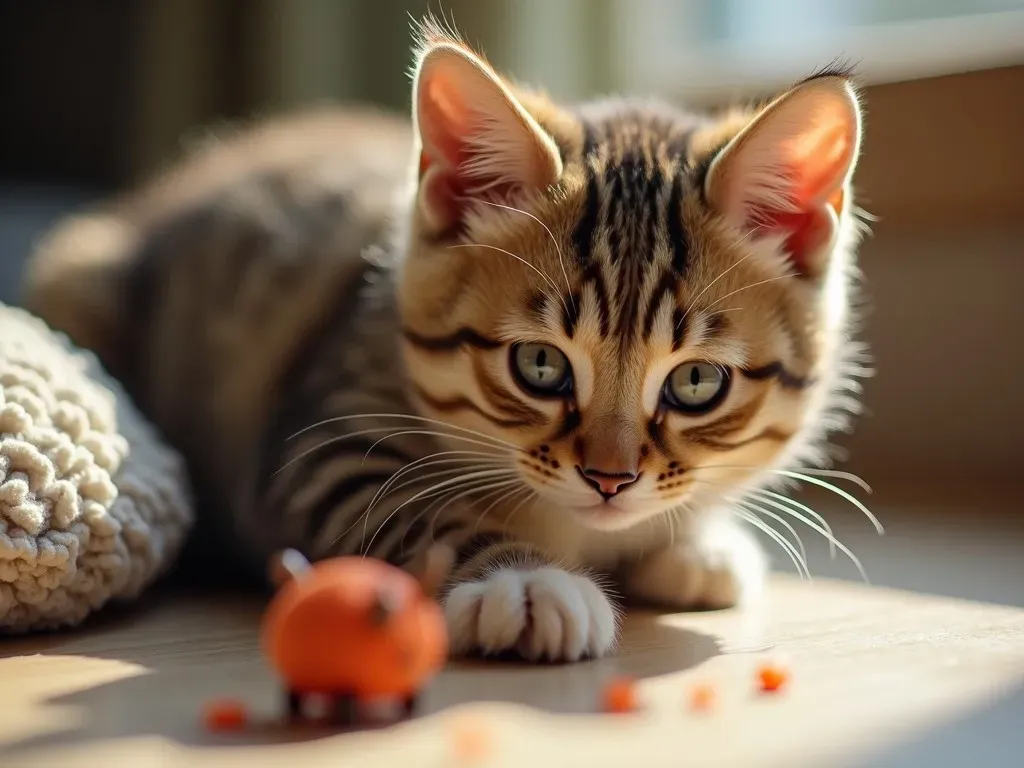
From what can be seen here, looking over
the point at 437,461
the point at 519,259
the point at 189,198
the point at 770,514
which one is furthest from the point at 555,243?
the point at 189,198

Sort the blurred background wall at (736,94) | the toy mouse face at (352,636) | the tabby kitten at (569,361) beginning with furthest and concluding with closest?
the blurred background wall at (736,94) → the tabby kitten at (569,361) → the toy mouse face at (352,636)

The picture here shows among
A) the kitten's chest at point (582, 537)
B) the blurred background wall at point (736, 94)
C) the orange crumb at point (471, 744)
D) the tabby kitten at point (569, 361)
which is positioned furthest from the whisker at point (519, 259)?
the blurred background wall at point (736, 94)

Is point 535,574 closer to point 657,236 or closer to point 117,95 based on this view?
point 657,236

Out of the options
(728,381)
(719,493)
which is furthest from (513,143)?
(719,493)

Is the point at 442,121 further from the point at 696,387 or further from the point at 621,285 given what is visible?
the point at 696,387

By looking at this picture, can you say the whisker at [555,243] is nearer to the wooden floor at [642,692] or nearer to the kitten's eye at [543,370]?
the kitten's eye at [543,370]

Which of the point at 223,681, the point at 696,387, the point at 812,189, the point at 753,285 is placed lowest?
the point at 223,681
